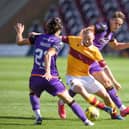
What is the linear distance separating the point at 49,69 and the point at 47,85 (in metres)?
0.43

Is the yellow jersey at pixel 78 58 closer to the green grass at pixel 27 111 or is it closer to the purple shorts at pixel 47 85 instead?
the purple shorts at pixel 47 85

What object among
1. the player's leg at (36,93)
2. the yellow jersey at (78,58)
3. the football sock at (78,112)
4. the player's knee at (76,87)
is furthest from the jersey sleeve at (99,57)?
the football sock at (78,112)

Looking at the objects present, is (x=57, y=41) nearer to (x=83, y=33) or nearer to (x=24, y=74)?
(x=83, y=33)

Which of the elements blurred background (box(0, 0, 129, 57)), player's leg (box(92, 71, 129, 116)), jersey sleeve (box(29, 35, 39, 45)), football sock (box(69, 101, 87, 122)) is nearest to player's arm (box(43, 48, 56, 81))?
jersey sleeve (box(29, 35, 39, 45))

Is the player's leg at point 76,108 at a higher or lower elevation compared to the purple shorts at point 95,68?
lower

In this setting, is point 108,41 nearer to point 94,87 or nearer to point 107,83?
point 107,83

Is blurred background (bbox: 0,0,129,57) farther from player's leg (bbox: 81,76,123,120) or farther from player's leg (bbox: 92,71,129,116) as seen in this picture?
player's leg (bbox: 81,76,123,120)

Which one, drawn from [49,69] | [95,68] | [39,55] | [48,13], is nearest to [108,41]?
[95,68]

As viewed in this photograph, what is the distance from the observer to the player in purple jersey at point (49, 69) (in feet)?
41.2

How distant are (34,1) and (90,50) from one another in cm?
3491

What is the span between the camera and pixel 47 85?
12.8 meters

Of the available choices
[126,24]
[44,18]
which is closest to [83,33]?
[126,24]

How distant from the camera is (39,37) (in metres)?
12.9

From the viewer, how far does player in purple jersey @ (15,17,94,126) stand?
12.6 m
